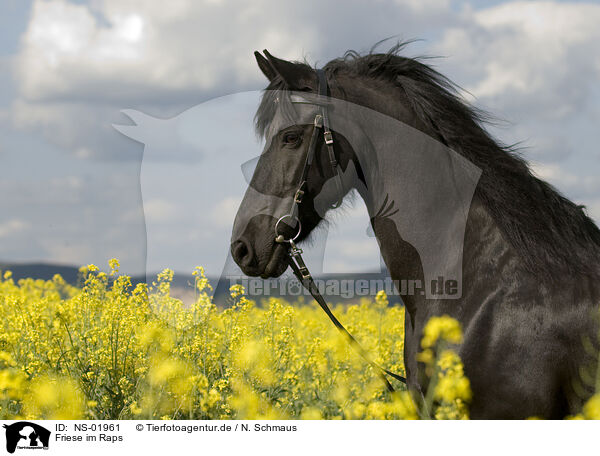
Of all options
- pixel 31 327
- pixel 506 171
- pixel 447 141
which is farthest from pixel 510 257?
pixel 31 327

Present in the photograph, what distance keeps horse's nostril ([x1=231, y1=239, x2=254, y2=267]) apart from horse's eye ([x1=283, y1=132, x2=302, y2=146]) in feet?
2.27

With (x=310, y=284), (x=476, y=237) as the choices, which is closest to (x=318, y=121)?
(x=310, y=284)

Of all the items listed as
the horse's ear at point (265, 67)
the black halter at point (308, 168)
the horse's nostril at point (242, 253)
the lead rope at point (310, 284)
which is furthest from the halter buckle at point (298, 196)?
the horse's ear at point (265, 67)

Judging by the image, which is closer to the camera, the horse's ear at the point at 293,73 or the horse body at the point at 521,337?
the horse body at the point at 521,337

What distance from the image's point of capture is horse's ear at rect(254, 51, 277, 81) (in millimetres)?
3662

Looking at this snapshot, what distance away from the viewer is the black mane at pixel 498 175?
10.6ft

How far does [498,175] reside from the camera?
3.40 meters

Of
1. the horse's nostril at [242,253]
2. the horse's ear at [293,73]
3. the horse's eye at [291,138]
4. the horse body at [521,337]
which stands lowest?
the horse body at [521,337]

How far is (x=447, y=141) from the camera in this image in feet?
11.3
